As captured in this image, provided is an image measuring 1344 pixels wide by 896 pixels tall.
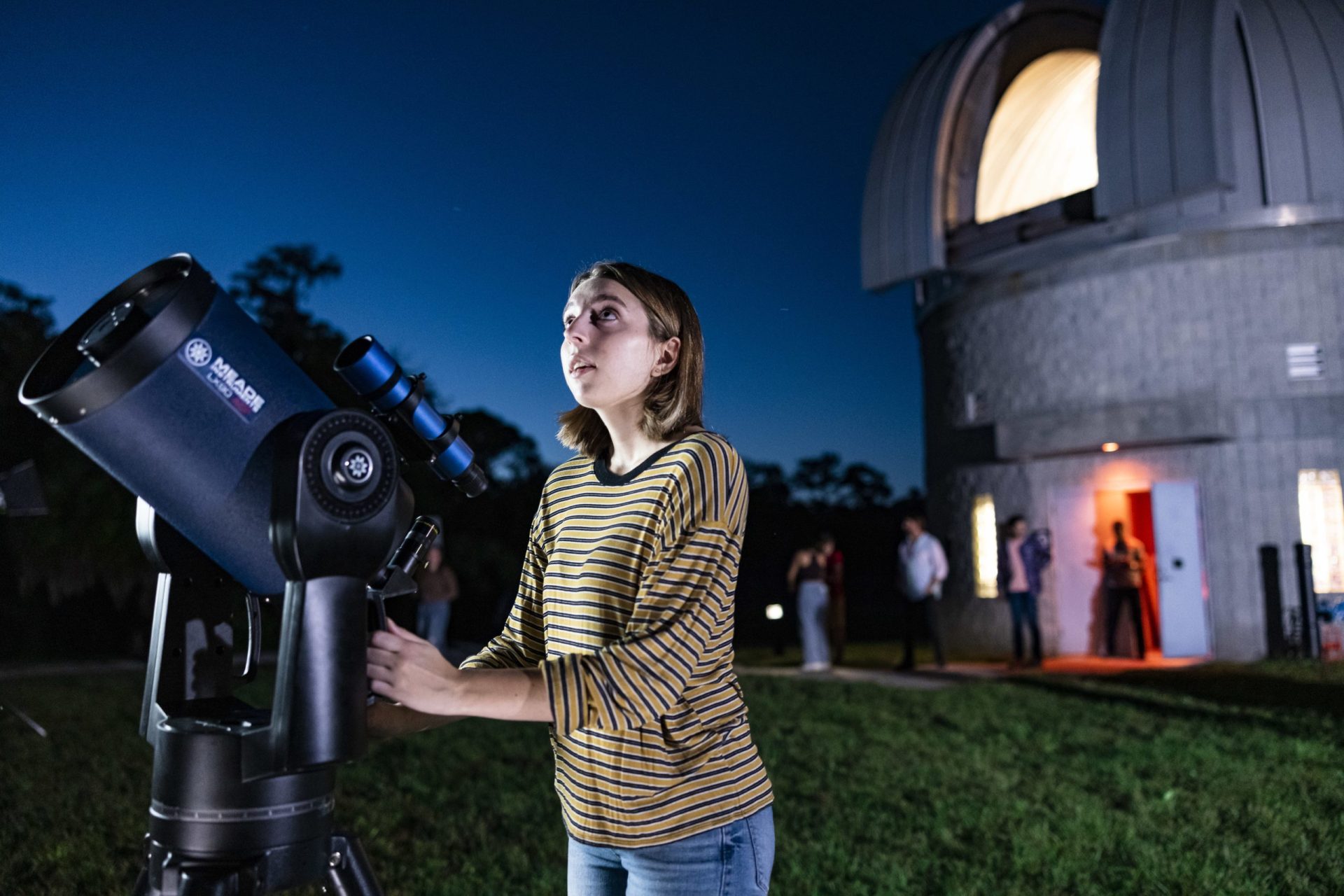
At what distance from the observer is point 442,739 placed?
6.89 m

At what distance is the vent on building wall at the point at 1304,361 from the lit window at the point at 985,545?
3900 millimetres

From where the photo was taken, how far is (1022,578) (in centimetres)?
1089

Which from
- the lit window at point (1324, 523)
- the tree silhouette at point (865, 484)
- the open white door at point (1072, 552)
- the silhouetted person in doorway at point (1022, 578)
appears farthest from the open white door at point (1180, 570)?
the tree silhouette at point (865, 484)

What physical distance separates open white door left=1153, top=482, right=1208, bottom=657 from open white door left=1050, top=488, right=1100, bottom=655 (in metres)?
0.94

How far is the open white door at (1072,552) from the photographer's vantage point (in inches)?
506

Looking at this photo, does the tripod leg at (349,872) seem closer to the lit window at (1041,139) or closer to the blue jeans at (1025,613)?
the blue jeans at (1025,613)

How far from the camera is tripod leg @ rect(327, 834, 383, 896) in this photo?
1.30m

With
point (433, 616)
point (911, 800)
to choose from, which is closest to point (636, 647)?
point (911, 800)

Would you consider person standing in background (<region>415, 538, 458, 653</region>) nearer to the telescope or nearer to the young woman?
the young woman

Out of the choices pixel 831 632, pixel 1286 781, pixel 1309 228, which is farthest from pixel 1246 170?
pixel 1286 781

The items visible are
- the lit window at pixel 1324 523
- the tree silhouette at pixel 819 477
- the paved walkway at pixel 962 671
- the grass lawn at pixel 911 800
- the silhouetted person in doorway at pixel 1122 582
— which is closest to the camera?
the grass lawn at pixel 911 800

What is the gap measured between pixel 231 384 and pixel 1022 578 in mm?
10755

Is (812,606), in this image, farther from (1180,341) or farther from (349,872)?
(349,872)

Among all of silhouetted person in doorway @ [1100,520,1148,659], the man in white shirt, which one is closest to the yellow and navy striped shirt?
the man in white shirt
